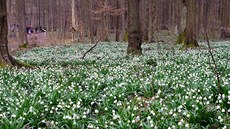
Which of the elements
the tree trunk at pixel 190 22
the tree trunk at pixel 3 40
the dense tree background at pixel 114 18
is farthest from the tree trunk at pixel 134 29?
the tree trunk at pixel 3 40

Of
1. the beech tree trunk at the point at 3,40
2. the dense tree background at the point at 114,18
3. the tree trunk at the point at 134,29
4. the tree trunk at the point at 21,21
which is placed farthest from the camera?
the dense tree background at the point at 114,18

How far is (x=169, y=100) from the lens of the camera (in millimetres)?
6348

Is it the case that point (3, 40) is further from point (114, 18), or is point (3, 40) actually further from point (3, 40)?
point (114, 18)

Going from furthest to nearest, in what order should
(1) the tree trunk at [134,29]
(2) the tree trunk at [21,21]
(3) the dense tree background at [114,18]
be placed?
(3) the dense tree background at [114,18], (2) the tree trunk at [21,21], (1) the tree trunk at [134,29]

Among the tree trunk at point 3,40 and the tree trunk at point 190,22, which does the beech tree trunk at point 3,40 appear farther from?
the tree trunk at point 190,22

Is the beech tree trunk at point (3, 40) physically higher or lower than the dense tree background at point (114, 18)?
lower

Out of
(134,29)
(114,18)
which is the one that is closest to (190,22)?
(134,29)

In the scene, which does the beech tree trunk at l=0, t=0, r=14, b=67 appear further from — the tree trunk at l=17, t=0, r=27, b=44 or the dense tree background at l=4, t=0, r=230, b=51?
the tree trunk at l=17, t=0, r=27, b=44

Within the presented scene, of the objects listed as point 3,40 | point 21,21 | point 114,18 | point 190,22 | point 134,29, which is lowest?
point 3,40

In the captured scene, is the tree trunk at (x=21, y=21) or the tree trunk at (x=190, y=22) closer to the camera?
the tree trunk at (x=190, y=22)

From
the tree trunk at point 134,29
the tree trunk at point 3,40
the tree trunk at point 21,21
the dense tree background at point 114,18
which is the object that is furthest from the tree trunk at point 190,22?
the tree trunk at point 21,21

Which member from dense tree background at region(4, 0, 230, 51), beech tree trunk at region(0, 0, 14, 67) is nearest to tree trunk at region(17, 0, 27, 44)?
dense tree background at region(4, 0, 230, 51)

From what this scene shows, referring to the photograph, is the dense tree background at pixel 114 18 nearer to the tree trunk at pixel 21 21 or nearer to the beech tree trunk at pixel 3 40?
the tree trunk at pixel 21 21

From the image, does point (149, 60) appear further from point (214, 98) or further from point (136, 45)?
point (214, 98)
